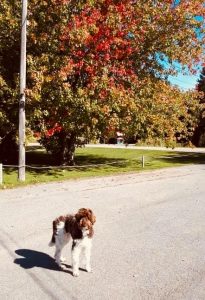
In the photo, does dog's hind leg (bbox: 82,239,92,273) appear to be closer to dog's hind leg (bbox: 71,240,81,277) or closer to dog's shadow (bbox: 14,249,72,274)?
dog's hind leg (bbox: 71,240,81,277)

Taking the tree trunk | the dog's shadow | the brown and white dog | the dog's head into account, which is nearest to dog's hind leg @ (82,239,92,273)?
the brown and white dog

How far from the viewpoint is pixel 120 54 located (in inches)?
848

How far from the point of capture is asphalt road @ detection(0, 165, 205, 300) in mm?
6523

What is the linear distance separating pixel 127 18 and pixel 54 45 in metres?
4.45

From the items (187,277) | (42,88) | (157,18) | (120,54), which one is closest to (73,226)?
(187,277)

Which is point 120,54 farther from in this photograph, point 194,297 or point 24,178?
point 194,297

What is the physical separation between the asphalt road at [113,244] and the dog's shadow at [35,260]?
0.01 m

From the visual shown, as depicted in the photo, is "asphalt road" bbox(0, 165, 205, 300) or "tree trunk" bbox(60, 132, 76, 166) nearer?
"asphalt road" bbox(0, 165, 205, 300)

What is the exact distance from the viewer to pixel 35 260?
7684mm

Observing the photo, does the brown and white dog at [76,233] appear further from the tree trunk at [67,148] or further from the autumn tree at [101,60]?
the tree trunk at [67,148]

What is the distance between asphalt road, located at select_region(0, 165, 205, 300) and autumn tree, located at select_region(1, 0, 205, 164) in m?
4.57

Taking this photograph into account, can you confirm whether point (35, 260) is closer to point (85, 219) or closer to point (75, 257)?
point (75, 257)

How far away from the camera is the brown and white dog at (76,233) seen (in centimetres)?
664

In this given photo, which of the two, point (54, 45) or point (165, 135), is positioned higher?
point (54, 45)
